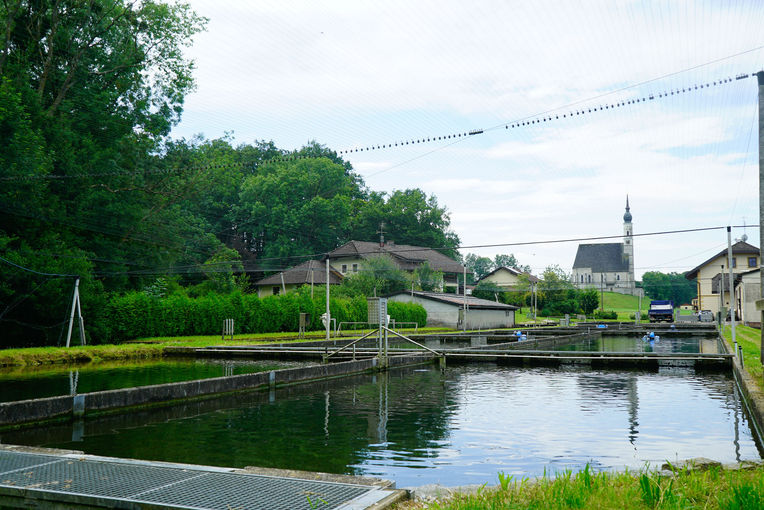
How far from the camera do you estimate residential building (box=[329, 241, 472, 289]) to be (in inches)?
3159

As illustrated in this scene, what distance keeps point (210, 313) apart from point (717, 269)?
68.2 metres

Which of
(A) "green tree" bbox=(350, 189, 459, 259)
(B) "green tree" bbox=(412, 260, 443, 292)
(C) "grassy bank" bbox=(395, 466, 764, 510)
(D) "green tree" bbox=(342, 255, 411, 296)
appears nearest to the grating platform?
(C) "grassy bank" bbox=(395, 466, 764, 510)

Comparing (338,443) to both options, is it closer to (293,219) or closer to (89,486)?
(89,486)

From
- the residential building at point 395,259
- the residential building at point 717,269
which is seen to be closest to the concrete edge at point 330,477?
the residential building at point 395,259

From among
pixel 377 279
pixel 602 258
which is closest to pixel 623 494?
pixel 377 279

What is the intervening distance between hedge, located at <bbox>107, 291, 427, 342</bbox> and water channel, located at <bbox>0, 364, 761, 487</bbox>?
66.5 ft

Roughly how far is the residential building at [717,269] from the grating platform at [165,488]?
75.5 m

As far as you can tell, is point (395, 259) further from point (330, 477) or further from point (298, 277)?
point (330, 477)

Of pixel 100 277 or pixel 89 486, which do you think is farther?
pixel 100 277

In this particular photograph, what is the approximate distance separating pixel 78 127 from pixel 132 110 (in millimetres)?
5187

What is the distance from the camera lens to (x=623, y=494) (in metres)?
5.22

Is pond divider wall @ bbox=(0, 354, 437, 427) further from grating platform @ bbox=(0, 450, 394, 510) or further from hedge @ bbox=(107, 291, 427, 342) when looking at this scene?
hedge @ bbox=(107, 291, 427, 342)

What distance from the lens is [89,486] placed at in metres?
5.91

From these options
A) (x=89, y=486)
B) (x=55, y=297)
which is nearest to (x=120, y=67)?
(x=55, y=297)
